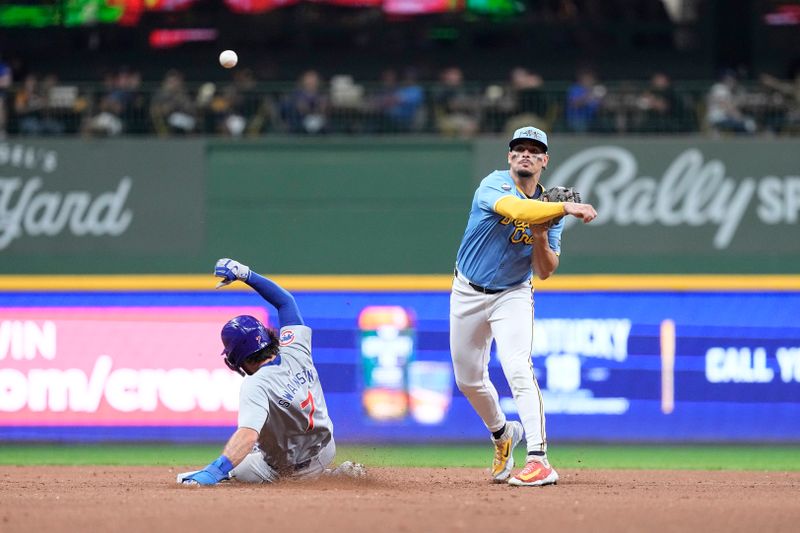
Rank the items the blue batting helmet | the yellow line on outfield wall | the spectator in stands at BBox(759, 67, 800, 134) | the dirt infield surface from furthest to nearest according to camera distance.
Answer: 1. the spectator in stands at BBox(759, 67, 800, 134)
2. the yellow line on outfield wall
3. the blue batting helmet
4. the dirt infield surface

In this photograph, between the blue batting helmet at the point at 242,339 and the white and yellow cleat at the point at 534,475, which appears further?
the white and yellow cleat at the point at 534,475

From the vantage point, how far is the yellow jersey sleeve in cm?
640

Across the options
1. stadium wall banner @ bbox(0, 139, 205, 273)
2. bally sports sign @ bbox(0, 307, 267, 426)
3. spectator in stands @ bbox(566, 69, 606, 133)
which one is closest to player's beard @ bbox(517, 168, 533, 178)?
bally sports sign @ bbox(0, 307, 267, 426)

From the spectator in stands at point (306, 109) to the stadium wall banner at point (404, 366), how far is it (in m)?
4.49

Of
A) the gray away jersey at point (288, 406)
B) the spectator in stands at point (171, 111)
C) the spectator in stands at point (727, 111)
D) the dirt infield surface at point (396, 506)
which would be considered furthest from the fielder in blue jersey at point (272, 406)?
the spectator in stands at point (727, 111)

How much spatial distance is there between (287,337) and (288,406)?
0.48 meters

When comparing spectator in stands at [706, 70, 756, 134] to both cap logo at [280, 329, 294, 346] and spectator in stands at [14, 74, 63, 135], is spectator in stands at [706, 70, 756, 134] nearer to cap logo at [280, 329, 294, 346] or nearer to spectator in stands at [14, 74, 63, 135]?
spectator in stands at [14, 74, 63, 135]

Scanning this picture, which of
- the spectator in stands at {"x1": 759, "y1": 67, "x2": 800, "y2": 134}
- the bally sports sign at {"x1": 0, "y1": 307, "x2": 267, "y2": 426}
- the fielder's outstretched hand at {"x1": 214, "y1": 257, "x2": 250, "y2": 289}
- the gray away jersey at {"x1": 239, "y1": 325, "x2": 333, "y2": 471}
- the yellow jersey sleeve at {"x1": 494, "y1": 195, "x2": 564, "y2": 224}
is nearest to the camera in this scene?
the gray away jersey at {"x1": 239, "y1": 325, "x2": 333, "y2": 471}

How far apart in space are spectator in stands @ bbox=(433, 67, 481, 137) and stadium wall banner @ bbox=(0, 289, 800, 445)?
4.57 m

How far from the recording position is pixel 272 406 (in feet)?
20.8

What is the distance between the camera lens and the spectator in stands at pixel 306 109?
15.0 meters

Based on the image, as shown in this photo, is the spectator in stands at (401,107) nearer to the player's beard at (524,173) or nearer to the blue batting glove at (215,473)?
the player's beard at (524,173)

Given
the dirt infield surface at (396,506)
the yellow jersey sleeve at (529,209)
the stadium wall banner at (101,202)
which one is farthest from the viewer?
the stadium wall banner at (101,202)

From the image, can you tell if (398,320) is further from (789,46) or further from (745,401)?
(789,46)
